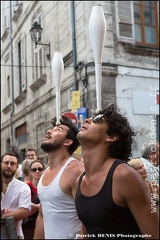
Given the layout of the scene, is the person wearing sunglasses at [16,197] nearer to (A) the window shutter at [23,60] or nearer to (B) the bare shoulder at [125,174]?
(B) the bare shoulder at [125,174]

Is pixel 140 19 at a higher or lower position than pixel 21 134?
higher

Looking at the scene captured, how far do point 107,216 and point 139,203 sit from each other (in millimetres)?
170

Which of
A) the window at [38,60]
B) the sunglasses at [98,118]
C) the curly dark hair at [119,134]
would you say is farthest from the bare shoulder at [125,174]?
the window at [38,60]

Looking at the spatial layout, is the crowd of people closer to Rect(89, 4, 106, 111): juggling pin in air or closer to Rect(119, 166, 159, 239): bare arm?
Rect(119, 166, 159, 239): bare arm

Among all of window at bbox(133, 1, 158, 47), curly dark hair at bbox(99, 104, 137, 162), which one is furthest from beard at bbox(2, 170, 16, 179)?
window at bbox(133, 1, 158, 47)

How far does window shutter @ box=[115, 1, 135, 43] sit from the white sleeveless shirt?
601 cm

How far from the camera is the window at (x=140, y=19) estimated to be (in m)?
8.03

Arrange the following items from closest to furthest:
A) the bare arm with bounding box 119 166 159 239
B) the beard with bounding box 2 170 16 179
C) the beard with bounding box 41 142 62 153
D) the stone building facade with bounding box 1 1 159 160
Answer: the bare arm with bounding box 119 166 159 239 < the beard with bounding box 41 142 62 153 < the beard with bounding box 2 170 16 179 < the stone building facade with bounding box 1 1 159 160

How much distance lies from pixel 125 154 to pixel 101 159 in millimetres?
167

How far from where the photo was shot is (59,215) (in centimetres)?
236

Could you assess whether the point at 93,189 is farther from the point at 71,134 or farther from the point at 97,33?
the point at 97,33

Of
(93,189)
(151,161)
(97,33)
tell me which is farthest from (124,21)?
(93,189)

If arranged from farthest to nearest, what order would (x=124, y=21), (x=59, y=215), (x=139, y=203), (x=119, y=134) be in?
(x=124, y=21), (x=59, y=215), (x=119, y=134), (x=139, y=203)

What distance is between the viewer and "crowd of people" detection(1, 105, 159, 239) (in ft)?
5.48
